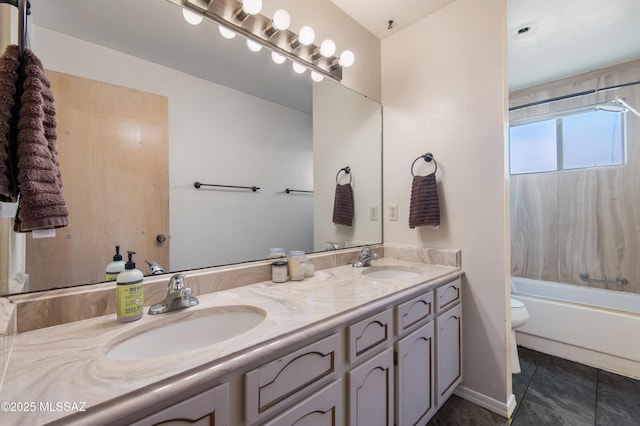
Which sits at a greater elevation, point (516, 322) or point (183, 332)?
point (183, 332)

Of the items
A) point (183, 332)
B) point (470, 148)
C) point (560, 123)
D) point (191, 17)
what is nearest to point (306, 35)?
point (191, 17)

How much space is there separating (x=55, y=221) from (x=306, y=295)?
2.60 feet

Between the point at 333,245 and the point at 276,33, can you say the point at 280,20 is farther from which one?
the point at 333,245

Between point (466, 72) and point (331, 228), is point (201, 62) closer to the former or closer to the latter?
point (331, 228)

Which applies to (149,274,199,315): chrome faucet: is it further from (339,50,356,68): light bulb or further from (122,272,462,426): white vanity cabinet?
(339,50,356,68): light bulb

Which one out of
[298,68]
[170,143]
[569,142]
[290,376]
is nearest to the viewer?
[290,376]

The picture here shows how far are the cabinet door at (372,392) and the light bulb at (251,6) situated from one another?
1.54m

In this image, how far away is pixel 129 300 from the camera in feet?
2.70

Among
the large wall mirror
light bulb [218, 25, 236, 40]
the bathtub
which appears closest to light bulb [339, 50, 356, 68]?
the large wall mirror

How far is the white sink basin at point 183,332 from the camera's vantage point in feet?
2.52

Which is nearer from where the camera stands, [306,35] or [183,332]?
[183,332]

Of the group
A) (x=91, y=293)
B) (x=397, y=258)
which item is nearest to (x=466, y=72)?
(x=397, y=258)

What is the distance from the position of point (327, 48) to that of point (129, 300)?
1.57 meters

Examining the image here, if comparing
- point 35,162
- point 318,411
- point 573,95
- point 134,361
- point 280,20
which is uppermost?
point 573,95
